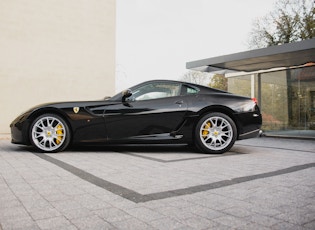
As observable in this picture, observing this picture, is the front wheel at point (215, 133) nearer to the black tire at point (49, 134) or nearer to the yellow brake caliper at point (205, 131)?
the yellow brake caliper at point (205, 131)

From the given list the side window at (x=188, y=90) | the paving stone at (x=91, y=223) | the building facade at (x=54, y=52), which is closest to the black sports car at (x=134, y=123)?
the side window at (x=188, y=90)

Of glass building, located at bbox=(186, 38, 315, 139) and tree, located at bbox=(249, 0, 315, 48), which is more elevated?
tree, located at bbox=(249, 0, 315, 48)

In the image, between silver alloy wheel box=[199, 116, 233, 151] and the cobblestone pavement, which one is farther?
silver alloy wheel box=[199, 116, 233, 151]

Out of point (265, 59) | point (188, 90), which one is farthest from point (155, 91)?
point (265, 59)

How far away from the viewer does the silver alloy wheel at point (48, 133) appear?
16.7 feet

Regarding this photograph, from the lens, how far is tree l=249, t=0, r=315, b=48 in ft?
73.8

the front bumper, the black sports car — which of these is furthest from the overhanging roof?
the front bumper

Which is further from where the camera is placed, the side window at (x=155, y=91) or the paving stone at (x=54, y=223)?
the side window at (x=155, y=91)

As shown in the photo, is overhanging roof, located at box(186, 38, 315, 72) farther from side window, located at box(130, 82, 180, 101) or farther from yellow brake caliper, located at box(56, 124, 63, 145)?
yellow brake caliper, located at box(56, 124, 63, 145)

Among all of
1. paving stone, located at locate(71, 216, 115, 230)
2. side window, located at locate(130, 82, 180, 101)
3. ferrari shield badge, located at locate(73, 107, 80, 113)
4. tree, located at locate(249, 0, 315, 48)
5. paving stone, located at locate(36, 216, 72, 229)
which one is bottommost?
paving stone, located at locate(71, 216, 115, 230)

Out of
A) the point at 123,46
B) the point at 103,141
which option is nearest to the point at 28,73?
the point at 103,141

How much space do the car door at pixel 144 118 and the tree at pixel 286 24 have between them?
66.0ft

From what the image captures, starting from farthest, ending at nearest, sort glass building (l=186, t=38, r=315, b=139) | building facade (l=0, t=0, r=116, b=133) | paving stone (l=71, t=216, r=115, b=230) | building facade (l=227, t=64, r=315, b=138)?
building facade (l=227, t=64, r=315, b=138) → building facade (l=0, t=0, r=116, b=133) → glass building (l=186, t=38, r=315, b=139) → paving stone (l=71, t=216, r=115, b=230)

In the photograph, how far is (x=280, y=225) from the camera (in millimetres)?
1876
